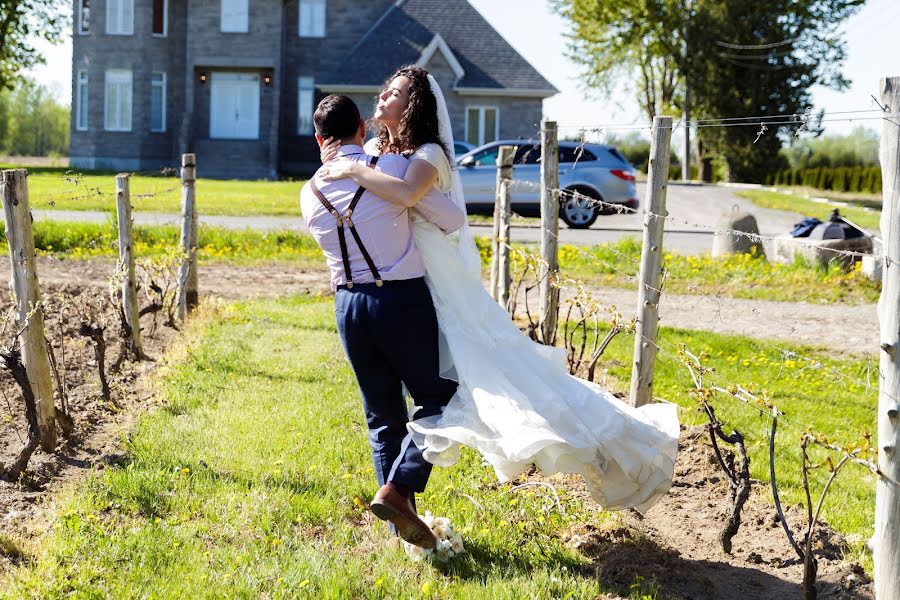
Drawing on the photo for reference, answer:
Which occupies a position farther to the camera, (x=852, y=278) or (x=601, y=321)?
(x=852, y=278)

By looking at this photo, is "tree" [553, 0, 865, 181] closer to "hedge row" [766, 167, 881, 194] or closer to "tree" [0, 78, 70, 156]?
"hedge row" [766, 167, 881, 194]

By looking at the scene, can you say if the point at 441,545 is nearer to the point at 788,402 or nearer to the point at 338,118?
the point at 338,118

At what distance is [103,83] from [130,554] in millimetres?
36941

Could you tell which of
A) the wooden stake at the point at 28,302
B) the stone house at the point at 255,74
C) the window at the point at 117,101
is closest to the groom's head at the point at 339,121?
the wooden stake at the point at 28,302

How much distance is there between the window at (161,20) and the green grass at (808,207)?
2149 centimetres

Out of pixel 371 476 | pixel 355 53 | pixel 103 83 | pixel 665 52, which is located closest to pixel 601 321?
pixel 371 476

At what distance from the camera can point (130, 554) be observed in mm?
4145

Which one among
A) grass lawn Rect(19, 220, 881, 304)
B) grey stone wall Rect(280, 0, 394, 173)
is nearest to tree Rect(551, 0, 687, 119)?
grey stone wall Rect(280, 0, 394, 173)

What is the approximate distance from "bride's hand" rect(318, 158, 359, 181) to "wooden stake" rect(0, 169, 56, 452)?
2.22 metres

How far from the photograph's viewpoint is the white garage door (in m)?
36.7

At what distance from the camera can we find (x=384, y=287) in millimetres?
3994

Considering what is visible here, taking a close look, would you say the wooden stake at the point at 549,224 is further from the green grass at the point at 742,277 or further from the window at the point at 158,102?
the window at the point at 158,102

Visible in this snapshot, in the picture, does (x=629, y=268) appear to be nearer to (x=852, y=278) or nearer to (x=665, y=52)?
(x=852, y=278)

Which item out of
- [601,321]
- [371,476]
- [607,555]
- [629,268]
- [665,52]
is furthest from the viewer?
[665,52]
